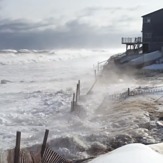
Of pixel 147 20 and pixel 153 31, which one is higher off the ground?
pixel 147 20

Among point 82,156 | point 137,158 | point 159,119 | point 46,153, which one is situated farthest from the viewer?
point 159,119

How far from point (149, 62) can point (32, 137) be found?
35.0 metres

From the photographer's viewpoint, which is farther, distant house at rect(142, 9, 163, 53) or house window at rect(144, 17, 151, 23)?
house window at rect(144, 17, 151, 23)

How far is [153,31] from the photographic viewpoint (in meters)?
52.9

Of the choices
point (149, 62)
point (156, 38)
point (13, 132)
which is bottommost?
point (13, 132)

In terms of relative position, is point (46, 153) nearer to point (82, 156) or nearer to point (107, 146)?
point (82, 156)

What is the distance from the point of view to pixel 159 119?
62.8 feet

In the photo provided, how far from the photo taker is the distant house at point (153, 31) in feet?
171

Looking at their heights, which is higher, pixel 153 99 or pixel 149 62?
pixel 149 62

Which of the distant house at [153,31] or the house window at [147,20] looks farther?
the house window at [147,20]

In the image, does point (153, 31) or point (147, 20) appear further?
point (147, 20)

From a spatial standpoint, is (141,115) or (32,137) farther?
(141,115)

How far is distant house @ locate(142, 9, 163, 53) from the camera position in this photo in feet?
171

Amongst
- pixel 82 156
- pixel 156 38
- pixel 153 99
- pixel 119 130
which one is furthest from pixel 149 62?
pixel 82 156
